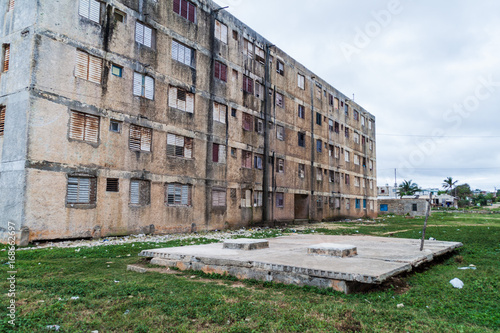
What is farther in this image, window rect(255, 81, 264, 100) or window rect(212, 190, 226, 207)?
window rect(255, 81, 264, 100)

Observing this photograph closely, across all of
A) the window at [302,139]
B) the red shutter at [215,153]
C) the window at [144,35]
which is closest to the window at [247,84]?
the red shutter at [215,153]

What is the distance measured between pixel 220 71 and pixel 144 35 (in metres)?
5.54

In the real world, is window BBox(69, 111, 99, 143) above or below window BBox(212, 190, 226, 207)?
above

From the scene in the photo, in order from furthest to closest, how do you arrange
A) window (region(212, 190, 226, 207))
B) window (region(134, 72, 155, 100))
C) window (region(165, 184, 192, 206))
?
1. window (region(212, 190, 226, 207))
2. window (region(165, 184, 192, 206))
3. window (region(134, 72, 155, 100))

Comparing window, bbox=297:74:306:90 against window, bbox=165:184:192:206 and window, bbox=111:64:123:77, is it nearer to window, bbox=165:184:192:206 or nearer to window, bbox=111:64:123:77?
window, bbox=165:184:192:206

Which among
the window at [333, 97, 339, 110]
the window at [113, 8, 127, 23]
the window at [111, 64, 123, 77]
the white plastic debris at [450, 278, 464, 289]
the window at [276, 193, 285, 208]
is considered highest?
the window at [333, 97, 339, 110]

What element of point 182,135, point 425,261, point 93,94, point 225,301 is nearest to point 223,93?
point 182,135

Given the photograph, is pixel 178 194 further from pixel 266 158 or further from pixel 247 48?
pixel 247 48

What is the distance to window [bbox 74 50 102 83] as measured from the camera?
14.0 m

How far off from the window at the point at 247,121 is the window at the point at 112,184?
1015 centimetres

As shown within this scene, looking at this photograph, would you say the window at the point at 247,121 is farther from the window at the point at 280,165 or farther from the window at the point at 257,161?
the window at the point at 280,165

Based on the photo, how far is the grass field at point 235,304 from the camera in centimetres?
375

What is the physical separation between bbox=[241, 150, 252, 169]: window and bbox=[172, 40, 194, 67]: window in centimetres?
655

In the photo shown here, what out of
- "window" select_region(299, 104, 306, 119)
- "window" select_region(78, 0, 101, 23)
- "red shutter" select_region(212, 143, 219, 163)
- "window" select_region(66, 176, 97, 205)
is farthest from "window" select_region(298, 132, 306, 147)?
"window" select_region(66, 176, 97, 205)
